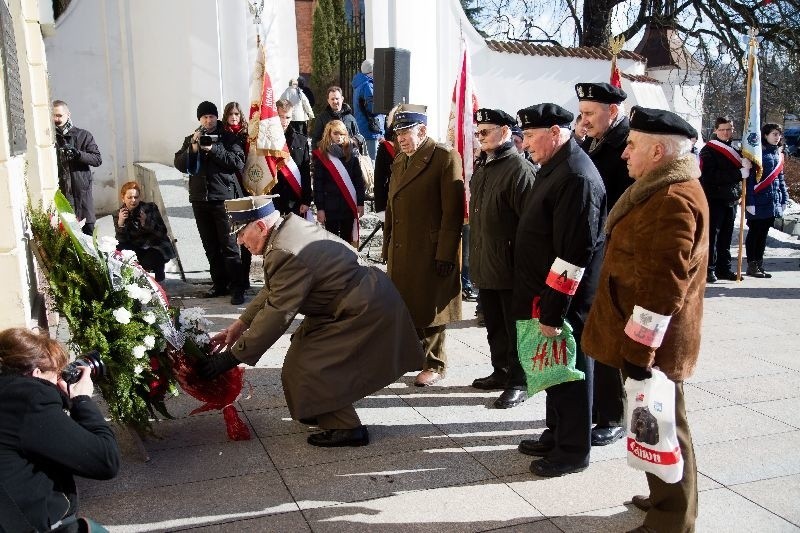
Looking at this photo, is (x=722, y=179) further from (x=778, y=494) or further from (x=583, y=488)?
(x=583, y=488)

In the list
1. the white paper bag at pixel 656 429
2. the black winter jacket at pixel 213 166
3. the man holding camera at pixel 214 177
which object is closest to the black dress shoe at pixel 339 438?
the white paper bag at pixel 656 429

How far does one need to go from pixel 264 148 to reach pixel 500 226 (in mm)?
3605

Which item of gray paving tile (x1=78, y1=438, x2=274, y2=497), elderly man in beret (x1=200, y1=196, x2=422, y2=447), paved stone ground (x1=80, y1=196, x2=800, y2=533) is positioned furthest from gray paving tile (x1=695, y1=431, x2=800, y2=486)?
gray paving tile (x1=78, y1=438, x2=274, y2=497)

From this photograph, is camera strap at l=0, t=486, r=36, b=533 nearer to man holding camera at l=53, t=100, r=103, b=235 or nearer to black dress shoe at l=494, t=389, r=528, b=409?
black dress shoe at l=494, t=389, r=528, b=409

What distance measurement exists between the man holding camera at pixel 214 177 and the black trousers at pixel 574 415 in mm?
4600

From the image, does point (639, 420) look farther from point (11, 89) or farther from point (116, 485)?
point (11, 89)

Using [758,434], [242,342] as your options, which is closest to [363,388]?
[242,342]

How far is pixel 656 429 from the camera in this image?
3121 mm

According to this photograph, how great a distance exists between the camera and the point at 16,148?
4.57m

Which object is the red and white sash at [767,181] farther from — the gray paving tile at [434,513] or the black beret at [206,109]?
the gray paving tile at [434,513]

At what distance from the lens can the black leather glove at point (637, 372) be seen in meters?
3.18

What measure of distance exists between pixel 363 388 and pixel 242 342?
699 millimetres

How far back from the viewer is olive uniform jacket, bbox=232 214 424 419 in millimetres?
4227

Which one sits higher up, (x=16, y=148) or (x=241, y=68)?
(x=241, y=68)
